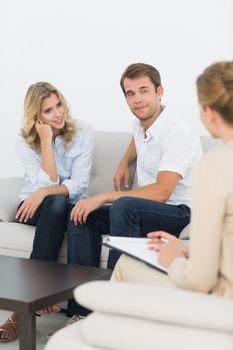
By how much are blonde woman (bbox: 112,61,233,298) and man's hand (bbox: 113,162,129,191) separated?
1.66 m

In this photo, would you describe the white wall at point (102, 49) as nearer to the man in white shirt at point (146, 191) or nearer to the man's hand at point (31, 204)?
the man in white shirt at point (146, 191)

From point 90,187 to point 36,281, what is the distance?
1330 mm

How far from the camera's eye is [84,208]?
3.32 metres

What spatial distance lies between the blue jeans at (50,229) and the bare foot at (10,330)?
1.24ft

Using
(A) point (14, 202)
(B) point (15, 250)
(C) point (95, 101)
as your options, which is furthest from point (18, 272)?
(C) point (95, 101)

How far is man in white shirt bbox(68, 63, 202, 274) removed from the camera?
3.16 metres

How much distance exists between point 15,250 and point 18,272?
673mm

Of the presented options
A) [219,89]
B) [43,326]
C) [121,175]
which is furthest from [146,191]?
[219,89]

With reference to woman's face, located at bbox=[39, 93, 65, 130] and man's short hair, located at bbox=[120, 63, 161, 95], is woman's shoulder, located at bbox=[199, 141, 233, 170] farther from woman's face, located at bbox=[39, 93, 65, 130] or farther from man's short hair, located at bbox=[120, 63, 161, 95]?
woman's face, located at bbox=[39, 93, 65, 130]

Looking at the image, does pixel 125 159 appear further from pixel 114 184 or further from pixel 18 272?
pixel 18 272

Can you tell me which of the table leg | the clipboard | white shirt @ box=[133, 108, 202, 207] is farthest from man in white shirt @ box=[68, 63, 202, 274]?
the clipboard

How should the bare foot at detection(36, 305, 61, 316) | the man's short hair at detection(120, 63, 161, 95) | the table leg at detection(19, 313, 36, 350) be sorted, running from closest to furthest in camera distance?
the table leg at detection(19, 313, 36, 350), the bare foot at detection(36, 305, 61, 316), the man's short hair at detection(120, 63, 161, 95)

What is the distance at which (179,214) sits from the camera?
10.9ft

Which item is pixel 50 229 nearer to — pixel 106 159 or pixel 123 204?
pixel 123 204
